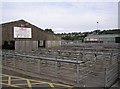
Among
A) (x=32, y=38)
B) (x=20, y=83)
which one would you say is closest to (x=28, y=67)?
(x=20, y=83)

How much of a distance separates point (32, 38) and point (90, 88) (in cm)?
2900

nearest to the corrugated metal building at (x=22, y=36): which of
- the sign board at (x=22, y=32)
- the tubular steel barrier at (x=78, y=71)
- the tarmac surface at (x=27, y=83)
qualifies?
the sign board at (x=22, y=32)

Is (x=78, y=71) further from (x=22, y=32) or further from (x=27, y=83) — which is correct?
(x=22, y=32)

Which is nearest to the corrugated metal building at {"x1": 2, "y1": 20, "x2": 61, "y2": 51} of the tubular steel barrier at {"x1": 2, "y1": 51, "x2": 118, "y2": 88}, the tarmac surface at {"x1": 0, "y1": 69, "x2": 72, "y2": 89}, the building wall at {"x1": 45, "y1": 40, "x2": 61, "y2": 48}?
the building wall at {"x1": 45, "y1": 40, "x2": 61, "y2": 48}

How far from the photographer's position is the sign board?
111 ft

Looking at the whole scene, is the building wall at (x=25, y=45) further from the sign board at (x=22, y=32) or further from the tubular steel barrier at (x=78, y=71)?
the tubular steel barrier at (x=78, y=71)

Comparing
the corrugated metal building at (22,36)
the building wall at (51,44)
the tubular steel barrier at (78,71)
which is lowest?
the tubular steel barrier at (78,71)

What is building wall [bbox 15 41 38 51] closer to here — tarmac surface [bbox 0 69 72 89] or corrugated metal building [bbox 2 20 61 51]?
corrugated metal building [bbox 2 20 61 51]

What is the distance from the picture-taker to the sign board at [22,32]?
33.7 metres

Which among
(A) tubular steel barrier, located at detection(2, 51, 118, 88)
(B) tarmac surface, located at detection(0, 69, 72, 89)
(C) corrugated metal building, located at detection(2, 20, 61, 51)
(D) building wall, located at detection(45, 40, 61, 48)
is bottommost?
(B) tarmac surface, located at detection(0, 69, 72, 89)

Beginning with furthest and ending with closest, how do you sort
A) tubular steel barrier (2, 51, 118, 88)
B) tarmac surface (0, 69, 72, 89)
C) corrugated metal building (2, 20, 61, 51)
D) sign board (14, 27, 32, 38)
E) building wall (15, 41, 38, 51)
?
building wall (15, 41, 38, 51)
sign board (14, 27, 32, 38)
corrugated metal building (2, 20, 61, 51)
tubular steel barrier (2, 51, 118, 88)
tarmac surface (0, 69, 72, 89)

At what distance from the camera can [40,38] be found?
1515 inches

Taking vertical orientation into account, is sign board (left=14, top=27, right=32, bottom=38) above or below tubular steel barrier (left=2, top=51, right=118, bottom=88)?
above

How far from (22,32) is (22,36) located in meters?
0.67
